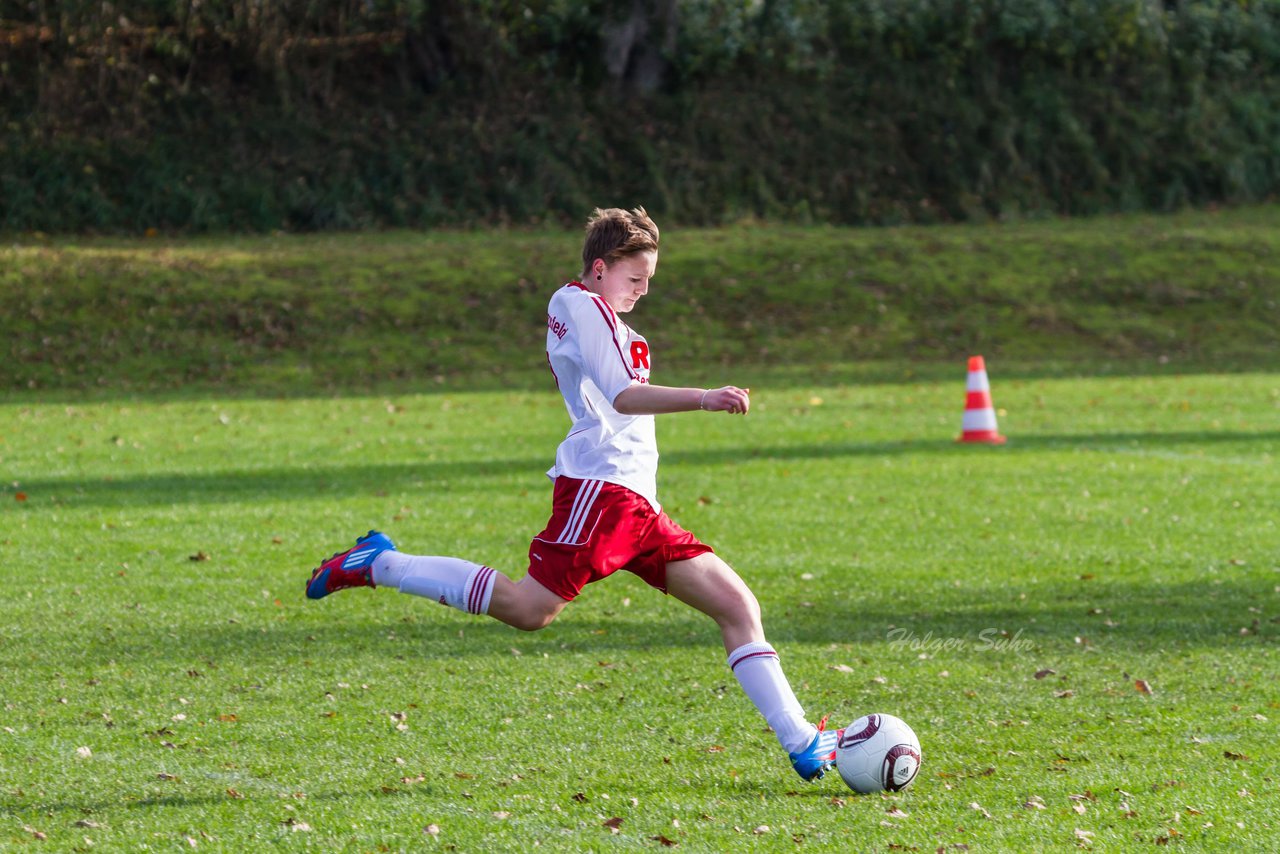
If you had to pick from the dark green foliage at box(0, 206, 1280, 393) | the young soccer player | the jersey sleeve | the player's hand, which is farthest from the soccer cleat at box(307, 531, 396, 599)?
the dark green foliage at box(0, 206, 1280, 393)

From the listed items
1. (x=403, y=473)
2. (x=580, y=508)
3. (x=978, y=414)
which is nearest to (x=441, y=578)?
(x=580, y=508)

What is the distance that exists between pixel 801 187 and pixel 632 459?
2718 cm

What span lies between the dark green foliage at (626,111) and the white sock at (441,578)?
24246mm

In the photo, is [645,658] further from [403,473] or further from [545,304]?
[545,304]

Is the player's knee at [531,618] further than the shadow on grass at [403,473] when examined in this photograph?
No

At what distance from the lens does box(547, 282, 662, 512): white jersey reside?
4.94 m

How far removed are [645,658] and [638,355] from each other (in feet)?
7.61

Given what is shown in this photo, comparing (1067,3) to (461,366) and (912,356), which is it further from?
(461,366)

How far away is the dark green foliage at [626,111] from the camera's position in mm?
29031

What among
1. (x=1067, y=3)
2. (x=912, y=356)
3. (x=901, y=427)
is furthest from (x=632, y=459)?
(x=1067, y=3)

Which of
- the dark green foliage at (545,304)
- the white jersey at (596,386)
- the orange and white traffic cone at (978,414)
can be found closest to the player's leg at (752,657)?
the white jersey at (596,386)

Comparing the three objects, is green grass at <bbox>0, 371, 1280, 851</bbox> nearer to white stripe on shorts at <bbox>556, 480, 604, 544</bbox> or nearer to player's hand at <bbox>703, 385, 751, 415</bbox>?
white stripe on shorts at <bbox>556, 480, 604, 544</bbox>

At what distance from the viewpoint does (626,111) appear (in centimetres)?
3212

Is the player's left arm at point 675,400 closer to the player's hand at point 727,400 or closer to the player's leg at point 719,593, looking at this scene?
the player's hand at point 727,400
